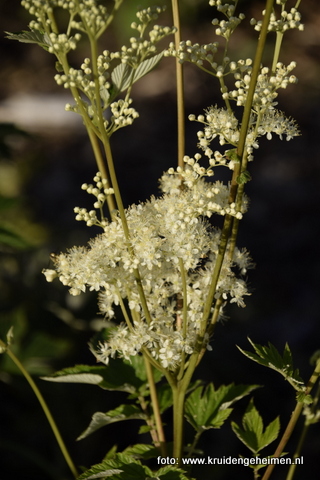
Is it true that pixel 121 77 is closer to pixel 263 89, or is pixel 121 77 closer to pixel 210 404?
pixel 263 89

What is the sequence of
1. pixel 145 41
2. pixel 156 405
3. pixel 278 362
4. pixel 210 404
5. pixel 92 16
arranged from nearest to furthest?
pixel 92 16 < pixel 145 41 < pixel 278 362 < pixel 156 405 < pixel 210 404

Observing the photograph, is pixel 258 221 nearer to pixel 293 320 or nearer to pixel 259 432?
pixel 293 320

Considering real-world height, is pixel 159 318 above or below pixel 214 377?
below

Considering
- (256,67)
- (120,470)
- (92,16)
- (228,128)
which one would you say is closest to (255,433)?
(120,470)

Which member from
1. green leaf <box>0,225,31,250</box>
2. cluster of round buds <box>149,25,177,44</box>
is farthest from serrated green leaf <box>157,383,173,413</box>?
cluster of round buds <box>149,25,177,44</box>

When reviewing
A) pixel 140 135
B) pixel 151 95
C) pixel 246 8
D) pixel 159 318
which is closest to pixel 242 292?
pixel 159 318
